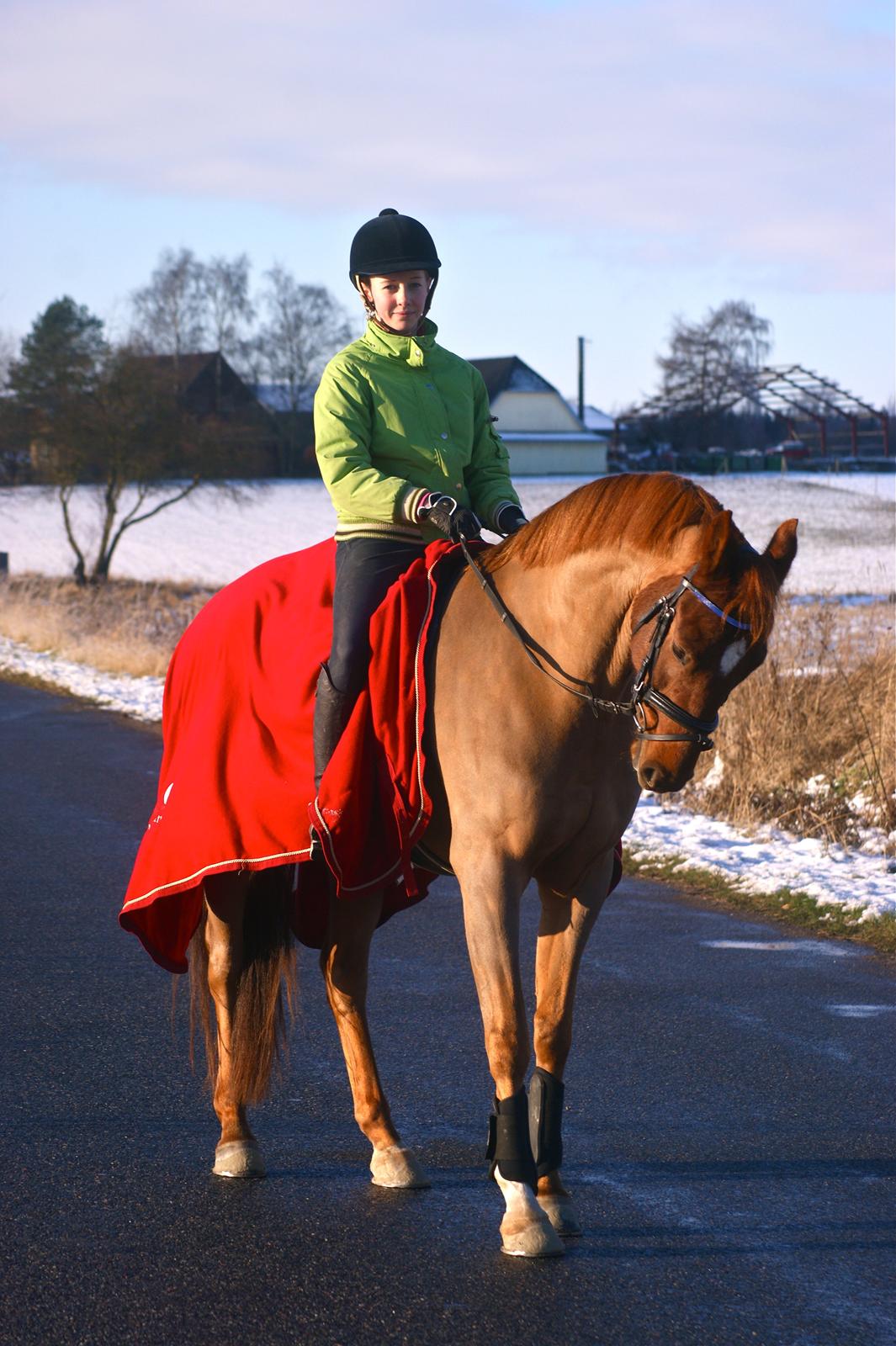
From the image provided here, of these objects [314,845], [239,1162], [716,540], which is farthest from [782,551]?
[239,1162]

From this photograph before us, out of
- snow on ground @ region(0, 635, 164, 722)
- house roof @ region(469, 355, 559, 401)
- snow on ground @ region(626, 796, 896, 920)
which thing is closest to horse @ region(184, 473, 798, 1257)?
snow on ground @ region(626, 796, 896, 920)

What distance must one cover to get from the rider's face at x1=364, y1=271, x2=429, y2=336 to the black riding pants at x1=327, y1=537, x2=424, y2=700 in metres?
0.65

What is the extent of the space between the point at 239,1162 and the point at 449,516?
6.44ft

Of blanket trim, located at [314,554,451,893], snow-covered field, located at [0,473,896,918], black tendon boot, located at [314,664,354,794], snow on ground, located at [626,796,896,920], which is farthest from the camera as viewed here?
snow-covered field, located at [0,473,896,918]

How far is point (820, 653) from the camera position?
35.0 ft

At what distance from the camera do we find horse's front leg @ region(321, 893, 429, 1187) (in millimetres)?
4172

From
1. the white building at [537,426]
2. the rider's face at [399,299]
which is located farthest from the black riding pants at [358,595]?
the white building at [537,426]

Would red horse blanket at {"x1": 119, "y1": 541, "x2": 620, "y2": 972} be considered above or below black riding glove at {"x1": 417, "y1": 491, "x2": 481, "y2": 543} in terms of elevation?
below

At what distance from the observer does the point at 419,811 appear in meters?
3.98

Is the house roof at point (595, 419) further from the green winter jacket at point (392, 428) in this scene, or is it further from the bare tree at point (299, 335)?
the green winter jacket at point (392, 428)

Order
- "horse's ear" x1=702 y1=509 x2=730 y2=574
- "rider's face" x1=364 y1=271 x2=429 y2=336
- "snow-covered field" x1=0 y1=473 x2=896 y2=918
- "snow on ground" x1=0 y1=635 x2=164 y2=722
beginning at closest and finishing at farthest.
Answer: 1. "horse's ear" x1=702 y1=509 x2=730 y2=574
2. "rider's face" x1=364 y1=271 x2=429 y2=336
3. "snow-covered field" x1=0 y1=473 x2=896 y2=918
4. "snow on ground" x1=0 y1=635 x2=164 y2=722

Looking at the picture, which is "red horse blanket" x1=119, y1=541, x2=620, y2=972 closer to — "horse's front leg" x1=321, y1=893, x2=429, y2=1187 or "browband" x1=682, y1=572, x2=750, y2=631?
"horse's front leg" x1=321, y1=893, x2=429, y2=1187

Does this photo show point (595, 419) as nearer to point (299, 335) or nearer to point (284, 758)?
point (299, 335)

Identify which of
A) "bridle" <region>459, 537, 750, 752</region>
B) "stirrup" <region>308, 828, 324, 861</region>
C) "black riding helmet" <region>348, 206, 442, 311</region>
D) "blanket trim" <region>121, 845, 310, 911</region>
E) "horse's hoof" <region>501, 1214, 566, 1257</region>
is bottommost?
"horse's hoof" <region>501, 1214, 566, 1257</region>
